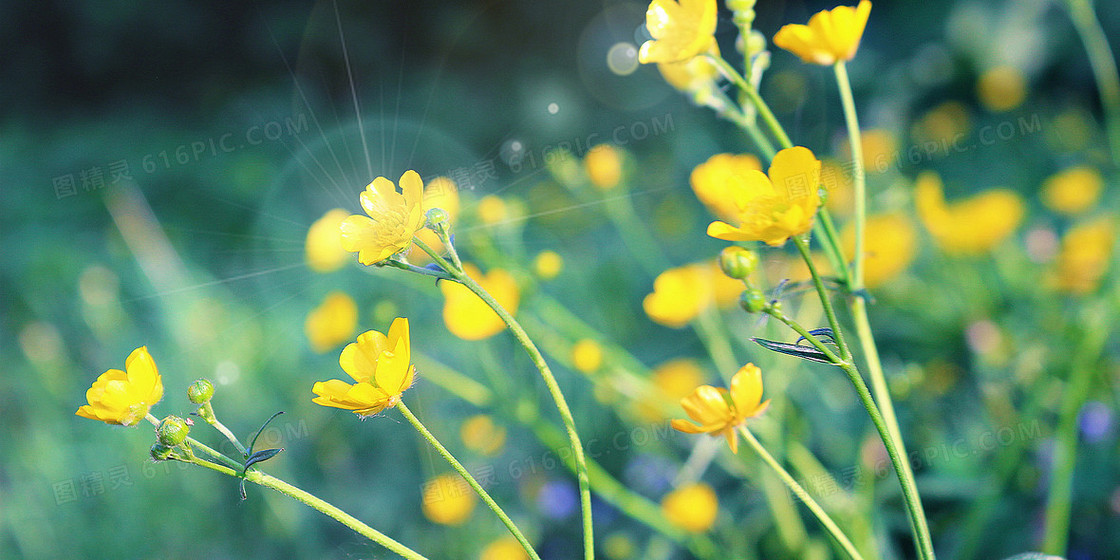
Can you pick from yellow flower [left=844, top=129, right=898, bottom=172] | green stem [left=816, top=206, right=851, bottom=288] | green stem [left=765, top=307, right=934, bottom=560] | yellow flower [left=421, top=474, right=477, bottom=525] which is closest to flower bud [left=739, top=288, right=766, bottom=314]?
green stem [left=765, top=307, right=934, bottom=560]

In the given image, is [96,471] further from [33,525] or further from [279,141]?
[279,141]

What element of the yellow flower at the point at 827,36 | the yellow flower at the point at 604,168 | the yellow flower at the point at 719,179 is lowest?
the yellow flower at the point at 719,179

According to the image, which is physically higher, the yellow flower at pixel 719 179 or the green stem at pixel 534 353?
the yellow flower at pixel 719 179

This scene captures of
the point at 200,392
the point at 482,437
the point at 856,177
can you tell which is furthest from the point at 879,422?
the point at 482,437

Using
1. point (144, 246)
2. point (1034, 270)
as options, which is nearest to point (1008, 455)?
point (1034, 270)

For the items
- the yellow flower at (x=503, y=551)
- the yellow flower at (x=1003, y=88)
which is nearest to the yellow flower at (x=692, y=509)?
the yellow flower at (x=503, y=551)

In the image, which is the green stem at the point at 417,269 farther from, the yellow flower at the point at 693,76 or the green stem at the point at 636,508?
the green stem at the point at 636,508
